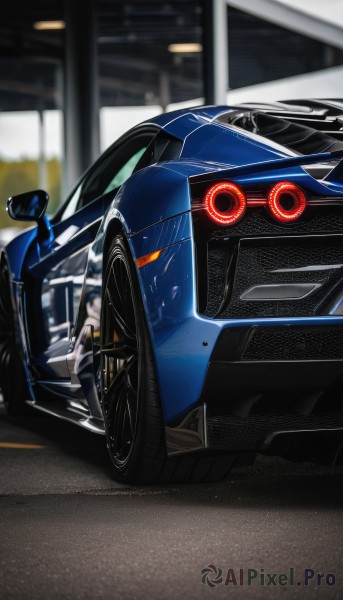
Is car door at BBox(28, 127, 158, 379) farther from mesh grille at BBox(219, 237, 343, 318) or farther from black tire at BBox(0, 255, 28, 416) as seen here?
mesh grille at BBox(219, 237, 343, 318)

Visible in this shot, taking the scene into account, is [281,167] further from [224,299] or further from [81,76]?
[81,76]

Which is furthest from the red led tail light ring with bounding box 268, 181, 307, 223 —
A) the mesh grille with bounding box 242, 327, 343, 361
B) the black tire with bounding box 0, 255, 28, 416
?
the black tire with bounding box 0, 255, 28, 416

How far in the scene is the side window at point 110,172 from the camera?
17.2ft

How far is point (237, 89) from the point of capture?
18.0 metres

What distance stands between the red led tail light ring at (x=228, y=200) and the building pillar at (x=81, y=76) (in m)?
10.9

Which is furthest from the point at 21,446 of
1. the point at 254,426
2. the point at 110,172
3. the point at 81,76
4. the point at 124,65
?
the point at 124,65

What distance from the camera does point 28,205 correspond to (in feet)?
19.4

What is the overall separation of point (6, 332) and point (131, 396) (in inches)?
99.1

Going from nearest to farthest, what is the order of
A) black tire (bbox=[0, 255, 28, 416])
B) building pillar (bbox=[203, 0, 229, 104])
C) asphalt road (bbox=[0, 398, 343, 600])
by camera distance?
asphalt road (bbox=[0, 398, 343, 600]), black tire (bbox=[0, 255, 28, 416]), building pillar (bbox=[203, 0, 229, 104])

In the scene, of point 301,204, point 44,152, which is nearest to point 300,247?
point 301,204

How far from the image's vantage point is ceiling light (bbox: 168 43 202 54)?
579 inches

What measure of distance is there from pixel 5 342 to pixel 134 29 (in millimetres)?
9465

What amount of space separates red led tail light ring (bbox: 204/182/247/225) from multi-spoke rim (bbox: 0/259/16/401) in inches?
114

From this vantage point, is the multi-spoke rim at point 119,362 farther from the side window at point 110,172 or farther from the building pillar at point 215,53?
the building pillar at point 215,53
